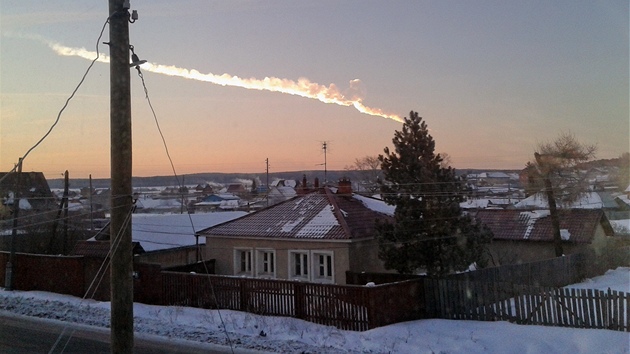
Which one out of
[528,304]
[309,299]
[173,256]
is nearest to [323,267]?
[309,299]

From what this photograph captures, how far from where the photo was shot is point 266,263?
25.5m

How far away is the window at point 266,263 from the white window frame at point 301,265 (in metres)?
1.04

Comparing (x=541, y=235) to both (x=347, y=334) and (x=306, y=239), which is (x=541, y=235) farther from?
(x=347, y=334)

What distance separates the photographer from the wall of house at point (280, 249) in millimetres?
22375

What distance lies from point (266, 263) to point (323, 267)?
11.3 feet

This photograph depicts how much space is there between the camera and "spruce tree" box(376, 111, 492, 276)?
59.1 feet

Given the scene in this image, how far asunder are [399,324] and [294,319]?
3303 millimetres

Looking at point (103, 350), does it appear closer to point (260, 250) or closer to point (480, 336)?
point (480, 336)

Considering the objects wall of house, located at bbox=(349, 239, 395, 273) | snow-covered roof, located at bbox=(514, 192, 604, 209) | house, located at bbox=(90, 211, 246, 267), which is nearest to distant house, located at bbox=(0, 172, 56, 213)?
house, located at bbox=(90, 211, 246, 267)

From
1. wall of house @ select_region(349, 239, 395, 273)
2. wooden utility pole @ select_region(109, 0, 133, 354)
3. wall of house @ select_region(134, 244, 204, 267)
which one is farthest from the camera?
wall of house @ select_region(134, 244, 204, 267)

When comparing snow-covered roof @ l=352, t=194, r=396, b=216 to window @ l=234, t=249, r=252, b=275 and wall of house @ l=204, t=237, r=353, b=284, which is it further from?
window @ l=234, t=249, r=252, b=275

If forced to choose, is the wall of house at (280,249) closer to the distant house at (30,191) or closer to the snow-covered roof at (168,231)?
the snow-covered roof at (168,231)

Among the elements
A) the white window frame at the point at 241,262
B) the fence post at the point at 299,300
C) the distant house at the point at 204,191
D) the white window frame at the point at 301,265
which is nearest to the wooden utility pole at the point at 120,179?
the fence post at the point at 299,300

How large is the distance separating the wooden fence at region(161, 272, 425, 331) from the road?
2.11m
